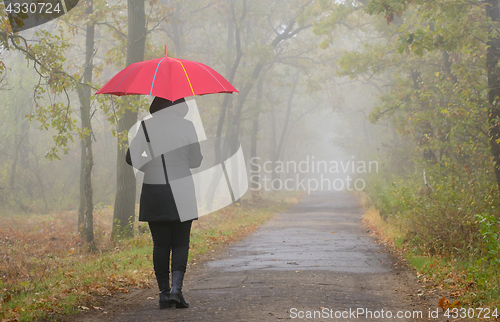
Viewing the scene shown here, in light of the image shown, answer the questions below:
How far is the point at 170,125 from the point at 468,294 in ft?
12.7

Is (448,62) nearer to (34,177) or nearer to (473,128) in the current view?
(473,128)

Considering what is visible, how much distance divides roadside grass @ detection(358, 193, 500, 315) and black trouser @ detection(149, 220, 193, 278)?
2919 mm

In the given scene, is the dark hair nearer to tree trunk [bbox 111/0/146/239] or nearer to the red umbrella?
the red umbrella

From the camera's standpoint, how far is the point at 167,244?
17.9 feet

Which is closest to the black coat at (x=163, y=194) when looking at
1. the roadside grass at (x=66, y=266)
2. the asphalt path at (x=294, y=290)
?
the asphalt path at (x=294, y=290)

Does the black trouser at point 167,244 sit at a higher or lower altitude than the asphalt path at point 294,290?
higher

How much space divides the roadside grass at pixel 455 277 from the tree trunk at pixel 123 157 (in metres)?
6.81

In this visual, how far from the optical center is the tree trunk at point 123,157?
42.2ft

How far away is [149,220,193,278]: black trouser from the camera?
17.7ft

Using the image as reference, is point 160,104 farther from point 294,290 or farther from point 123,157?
point 123,157

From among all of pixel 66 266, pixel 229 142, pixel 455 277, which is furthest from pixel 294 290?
pixel 229 142

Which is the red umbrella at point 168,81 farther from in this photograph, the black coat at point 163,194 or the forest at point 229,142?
the forest at point 229,142

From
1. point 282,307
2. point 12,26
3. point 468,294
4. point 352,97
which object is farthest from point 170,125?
point 352,97

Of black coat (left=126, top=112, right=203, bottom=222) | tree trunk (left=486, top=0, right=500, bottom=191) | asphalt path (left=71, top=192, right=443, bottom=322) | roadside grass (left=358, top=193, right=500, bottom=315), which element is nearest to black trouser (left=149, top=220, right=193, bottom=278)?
black coat (left=126, top=112, right=203, bottom=222)
